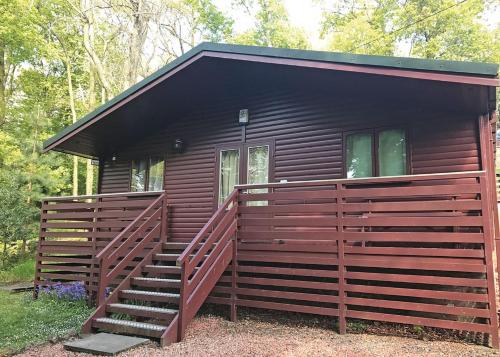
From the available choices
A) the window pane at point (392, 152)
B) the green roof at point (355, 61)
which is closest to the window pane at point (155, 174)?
the green roof at point (355, 61)

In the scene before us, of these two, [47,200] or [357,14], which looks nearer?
[47,200]

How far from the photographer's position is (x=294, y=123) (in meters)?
7.05

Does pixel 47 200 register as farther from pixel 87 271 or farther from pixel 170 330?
pixel 170 330

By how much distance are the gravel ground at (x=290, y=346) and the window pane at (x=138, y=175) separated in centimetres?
477

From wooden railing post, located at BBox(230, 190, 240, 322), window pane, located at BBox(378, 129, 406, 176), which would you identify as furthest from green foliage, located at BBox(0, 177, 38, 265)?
window pane, located at BBox(378, 129, 406, 176)

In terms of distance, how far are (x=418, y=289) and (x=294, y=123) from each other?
11.8 ft

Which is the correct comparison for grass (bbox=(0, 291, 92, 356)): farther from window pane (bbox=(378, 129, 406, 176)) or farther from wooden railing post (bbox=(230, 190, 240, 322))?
window pane (bbox=(378, 129, 406, 176))

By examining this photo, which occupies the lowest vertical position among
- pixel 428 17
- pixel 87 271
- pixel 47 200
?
pixel 87 271

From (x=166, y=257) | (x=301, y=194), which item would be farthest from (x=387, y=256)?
(x=166, y=257)

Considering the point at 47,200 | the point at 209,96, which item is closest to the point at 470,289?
the point at 209,96

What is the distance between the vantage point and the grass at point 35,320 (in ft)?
16.0

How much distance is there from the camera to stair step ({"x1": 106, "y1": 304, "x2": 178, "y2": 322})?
4770mm

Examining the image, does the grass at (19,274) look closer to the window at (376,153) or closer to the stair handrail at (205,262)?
the stair handrail at (205,262)

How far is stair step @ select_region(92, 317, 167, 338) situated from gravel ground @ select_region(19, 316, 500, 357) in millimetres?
188
